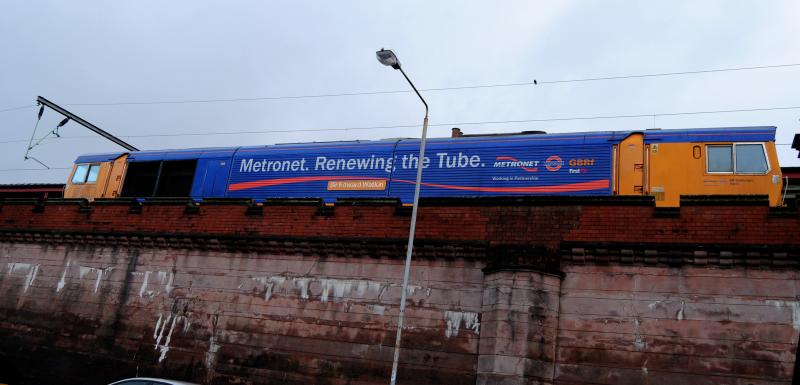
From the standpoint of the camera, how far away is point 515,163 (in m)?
16.0

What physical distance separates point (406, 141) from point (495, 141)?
103 inches

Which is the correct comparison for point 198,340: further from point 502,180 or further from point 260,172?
point 502,180

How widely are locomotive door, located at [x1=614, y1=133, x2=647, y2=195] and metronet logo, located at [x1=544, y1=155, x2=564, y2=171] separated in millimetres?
1431

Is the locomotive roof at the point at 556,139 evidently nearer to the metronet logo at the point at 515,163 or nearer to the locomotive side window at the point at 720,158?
the locomotive side window at the point at 720,158

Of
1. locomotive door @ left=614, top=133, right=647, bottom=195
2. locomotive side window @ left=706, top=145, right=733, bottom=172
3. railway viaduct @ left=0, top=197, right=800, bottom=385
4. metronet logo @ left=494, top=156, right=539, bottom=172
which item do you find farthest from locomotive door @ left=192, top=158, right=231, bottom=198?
locomotive side window @ left=706, top=145, right=733, bottom=172

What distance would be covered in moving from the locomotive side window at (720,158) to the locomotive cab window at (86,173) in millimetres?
19652

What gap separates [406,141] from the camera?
17359 millimetres

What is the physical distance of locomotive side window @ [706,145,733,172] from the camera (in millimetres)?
14150

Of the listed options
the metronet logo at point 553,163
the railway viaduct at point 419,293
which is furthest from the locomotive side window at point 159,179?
the metronet logo at point 553,163

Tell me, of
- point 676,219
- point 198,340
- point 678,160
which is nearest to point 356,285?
point 198,340

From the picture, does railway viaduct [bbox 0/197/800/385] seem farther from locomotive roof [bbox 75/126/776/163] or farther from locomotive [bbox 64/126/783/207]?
locomotive roof [bbox 75/126/776/163]

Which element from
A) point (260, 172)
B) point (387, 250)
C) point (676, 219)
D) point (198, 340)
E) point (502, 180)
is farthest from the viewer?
point (260, 172)

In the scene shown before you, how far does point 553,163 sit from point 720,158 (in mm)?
3913

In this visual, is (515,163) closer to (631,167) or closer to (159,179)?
(631,167)
